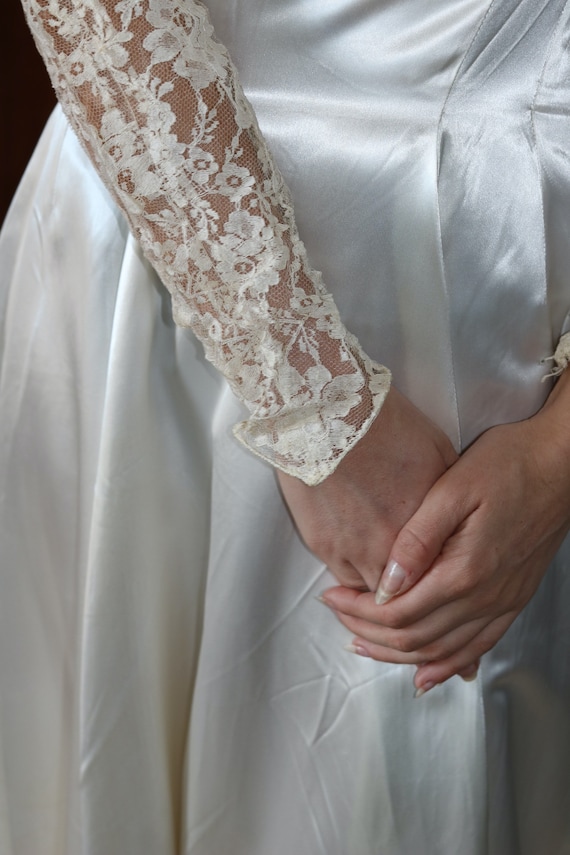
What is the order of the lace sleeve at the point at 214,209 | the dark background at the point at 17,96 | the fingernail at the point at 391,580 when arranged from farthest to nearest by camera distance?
1. the dark background at the point at 17,96
2. the fingernail at the point at 391,580
3. the lace sleeve at the point at 214,209

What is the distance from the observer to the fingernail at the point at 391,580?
60 cm

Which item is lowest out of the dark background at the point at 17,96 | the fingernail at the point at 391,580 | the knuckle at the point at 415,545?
the fingernail at the point at 391,580

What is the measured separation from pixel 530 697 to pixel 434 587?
221 mm

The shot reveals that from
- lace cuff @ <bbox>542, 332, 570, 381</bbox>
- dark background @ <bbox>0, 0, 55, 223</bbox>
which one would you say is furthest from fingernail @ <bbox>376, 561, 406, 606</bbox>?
dark background @ <bbox>0, 0, 55, 223</bbox>

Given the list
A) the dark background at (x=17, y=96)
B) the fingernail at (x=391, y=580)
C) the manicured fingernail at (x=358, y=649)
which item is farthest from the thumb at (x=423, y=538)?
the dark background at (x=17, y=96)

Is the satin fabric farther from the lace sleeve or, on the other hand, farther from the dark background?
the dark background

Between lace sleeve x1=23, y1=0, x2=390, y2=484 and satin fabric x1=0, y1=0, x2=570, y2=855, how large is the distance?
11 centimetres

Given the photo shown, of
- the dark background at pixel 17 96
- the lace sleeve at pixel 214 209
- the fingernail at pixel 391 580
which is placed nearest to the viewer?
the lace sleeve at pixel 214 209

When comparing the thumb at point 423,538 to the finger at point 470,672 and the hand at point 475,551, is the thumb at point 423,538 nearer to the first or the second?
the hand at point 475,551

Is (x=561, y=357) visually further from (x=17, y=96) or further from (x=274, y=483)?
(x=17, y=96)

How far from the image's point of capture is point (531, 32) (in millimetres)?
604

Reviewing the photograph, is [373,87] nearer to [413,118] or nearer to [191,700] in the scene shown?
[413,118]

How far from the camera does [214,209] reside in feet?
1.69

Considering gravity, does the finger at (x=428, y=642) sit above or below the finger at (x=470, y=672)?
above
